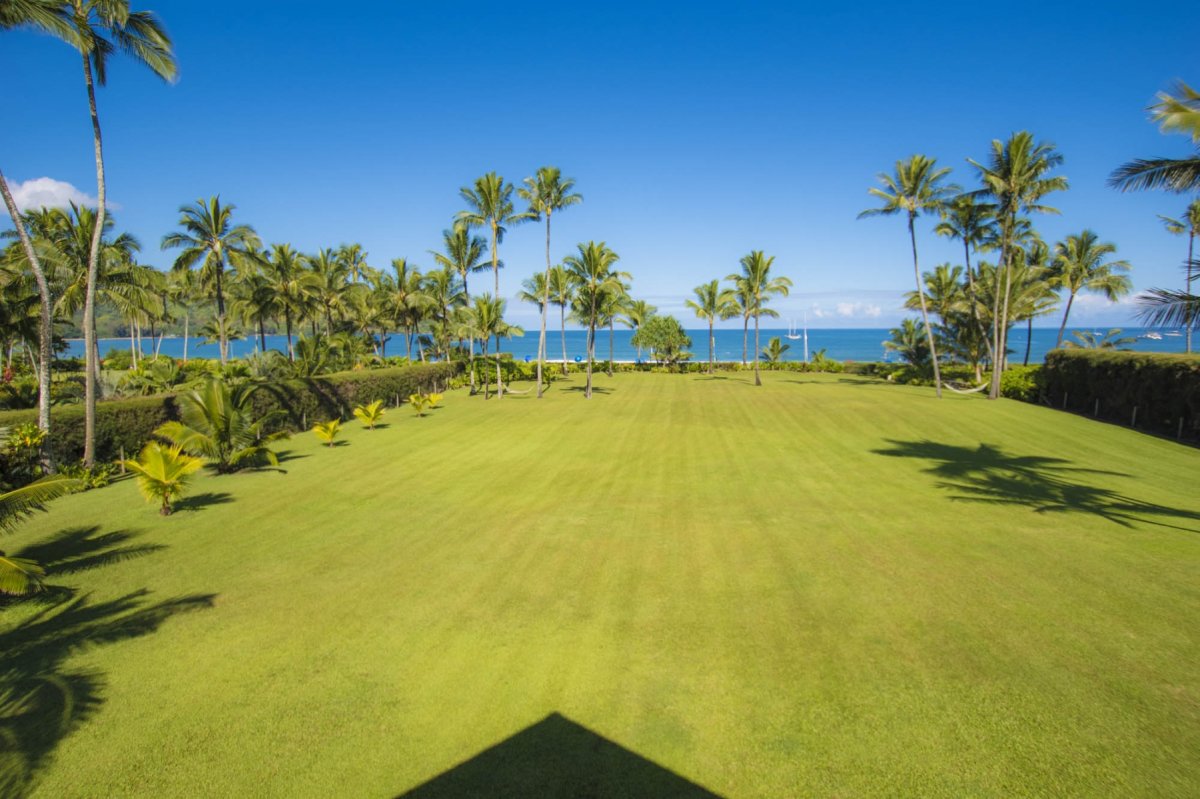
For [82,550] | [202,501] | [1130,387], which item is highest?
[1130,387]

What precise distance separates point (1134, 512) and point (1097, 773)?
1025 cm

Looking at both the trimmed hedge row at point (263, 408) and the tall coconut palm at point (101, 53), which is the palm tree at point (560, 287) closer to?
the trimmed hedge row at point (263, 408)

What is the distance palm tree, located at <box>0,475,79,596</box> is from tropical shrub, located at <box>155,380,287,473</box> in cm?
732

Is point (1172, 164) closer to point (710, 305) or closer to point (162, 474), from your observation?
point (162, 474)

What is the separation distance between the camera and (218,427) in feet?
50.4

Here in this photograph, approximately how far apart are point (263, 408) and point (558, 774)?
2146cm

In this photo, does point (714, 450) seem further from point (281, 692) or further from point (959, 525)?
point (281, 692)

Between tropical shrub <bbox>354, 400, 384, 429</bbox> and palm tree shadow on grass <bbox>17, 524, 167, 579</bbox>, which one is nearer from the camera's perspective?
palm tree shadow on grass <bbox>17, 524, 167, 579</bbox>

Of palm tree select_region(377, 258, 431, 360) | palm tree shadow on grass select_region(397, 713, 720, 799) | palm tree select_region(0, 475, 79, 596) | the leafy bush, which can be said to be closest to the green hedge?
the leafy bush

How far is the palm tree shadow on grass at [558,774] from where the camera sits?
177 inches

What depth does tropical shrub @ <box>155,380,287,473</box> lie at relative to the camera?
48.8 feet

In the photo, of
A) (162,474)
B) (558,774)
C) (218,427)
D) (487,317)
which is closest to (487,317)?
(487,317)

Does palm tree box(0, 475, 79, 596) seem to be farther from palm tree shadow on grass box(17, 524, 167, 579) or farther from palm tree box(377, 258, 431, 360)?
palm tree box(377, 258, 431, 360)

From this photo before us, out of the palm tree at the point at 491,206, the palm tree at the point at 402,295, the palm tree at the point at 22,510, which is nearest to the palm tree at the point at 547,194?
the palm tree at the point at 491,206
